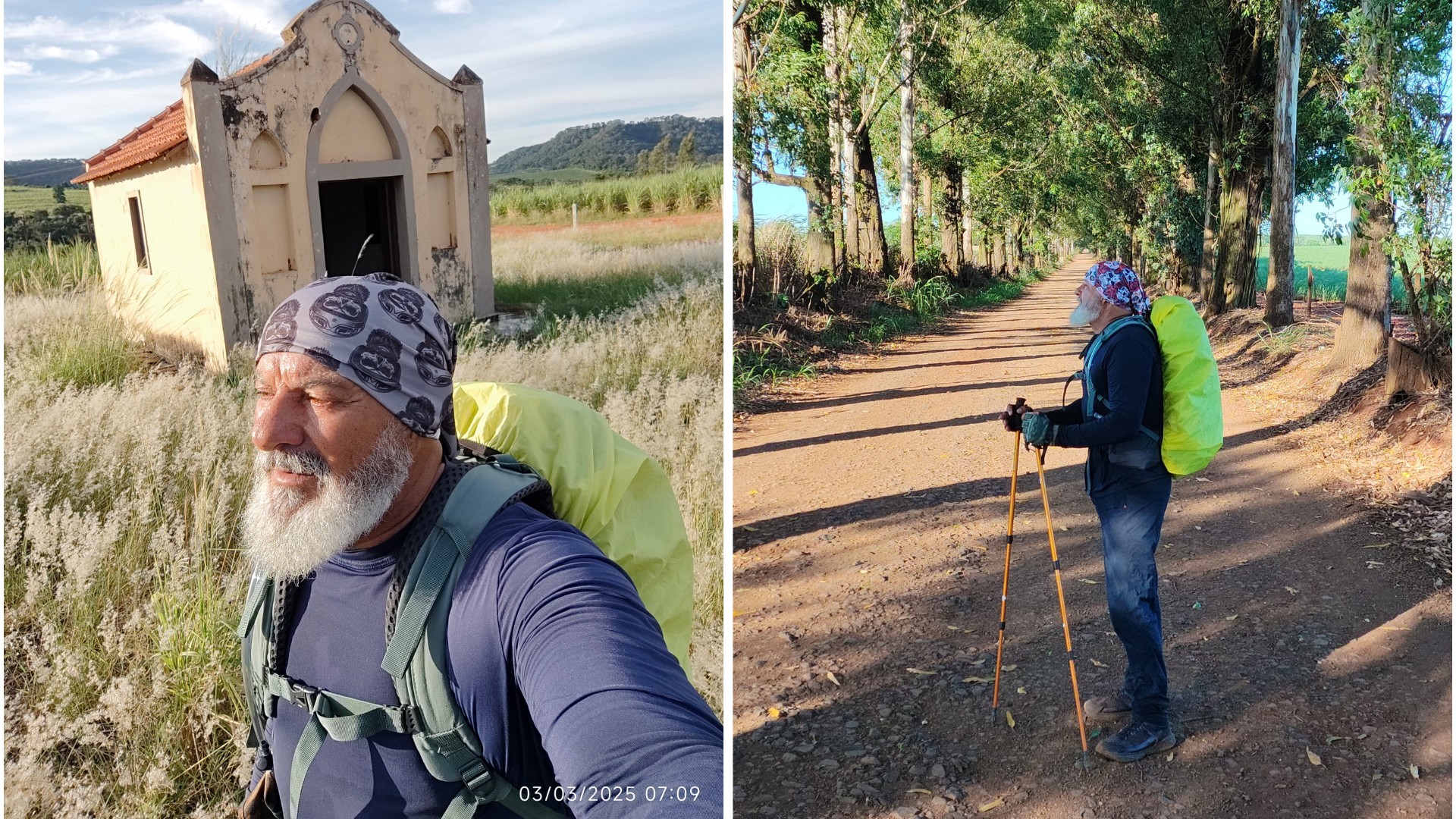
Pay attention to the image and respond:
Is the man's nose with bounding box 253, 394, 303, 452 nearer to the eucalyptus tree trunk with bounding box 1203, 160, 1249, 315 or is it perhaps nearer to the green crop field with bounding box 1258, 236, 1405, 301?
the eucalyptus tree trunk with bounding box 1203, 160, 1249, 315

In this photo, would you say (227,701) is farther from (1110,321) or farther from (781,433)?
(781,433)

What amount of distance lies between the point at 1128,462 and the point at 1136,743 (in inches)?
33.0

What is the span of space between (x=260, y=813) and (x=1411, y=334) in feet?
26.1

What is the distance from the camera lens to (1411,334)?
699cm

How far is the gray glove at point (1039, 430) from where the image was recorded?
281 centimetres

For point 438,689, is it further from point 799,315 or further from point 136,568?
point 799,315

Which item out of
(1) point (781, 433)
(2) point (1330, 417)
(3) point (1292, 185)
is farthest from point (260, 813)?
(3) point (1292, 185)

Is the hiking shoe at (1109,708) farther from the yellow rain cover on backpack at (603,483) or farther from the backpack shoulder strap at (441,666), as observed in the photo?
the backpack shoulder strap at (441,666)

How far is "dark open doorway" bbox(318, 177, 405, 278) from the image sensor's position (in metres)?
9.21

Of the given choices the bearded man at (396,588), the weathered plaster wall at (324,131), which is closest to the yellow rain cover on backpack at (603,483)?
the bearded man at (396,588)

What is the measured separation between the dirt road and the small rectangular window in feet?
16.4

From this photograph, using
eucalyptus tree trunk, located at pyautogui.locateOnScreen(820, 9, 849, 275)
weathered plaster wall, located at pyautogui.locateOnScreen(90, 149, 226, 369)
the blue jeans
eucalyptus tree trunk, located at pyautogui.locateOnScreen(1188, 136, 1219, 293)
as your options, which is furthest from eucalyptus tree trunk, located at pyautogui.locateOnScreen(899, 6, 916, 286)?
the blue jeans

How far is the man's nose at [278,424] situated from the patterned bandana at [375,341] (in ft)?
0.24

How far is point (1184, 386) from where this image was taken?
2.75 meters
